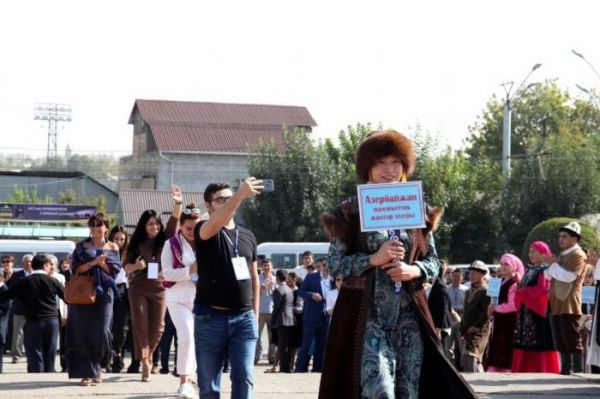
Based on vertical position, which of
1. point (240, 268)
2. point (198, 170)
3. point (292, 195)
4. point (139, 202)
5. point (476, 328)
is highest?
point (198, 170)

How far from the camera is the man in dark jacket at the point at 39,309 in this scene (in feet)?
55.8

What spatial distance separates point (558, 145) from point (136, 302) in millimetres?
42256

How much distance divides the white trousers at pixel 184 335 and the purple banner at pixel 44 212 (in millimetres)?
49401

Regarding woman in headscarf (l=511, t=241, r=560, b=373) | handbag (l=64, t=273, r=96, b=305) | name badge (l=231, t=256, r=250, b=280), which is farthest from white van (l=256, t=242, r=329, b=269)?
name badge (l=231, t=256, r=250, b=280)

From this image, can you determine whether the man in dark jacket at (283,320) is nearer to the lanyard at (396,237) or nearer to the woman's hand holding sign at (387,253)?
the lanyard at (396,237)

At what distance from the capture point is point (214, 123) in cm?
8719

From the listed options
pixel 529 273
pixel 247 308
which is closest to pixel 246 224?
pixel 529 273

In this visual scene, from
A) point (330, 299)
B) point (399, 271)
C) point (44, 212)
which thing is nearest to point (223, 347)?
point (399, 271)

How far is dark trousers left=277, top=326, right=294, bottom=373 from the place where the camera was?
2144 centimetres

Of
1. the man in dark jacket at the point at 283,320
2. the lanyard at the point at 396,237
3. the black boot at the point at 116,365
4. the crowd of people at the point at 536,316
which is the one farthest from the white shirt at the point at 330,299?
the lanyard at the point at 396,237

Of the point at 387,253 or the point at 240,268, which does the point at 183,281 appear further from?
the point at 387,253

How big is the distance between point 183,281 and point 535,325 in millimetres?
5432

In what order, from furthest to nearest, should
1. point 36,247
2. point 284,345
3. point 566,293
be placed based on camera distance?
1. point 36,247
2. point 284,345
3. point 566,293

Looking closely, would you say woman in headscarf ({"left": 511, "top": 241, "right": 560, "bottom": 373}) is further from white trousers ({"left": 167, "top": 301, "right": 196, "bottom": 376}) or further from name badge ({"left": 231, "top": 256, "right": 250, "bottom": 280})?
name badge ({"left": 231, "top": 256, "right": 250, "bottom": 280})
